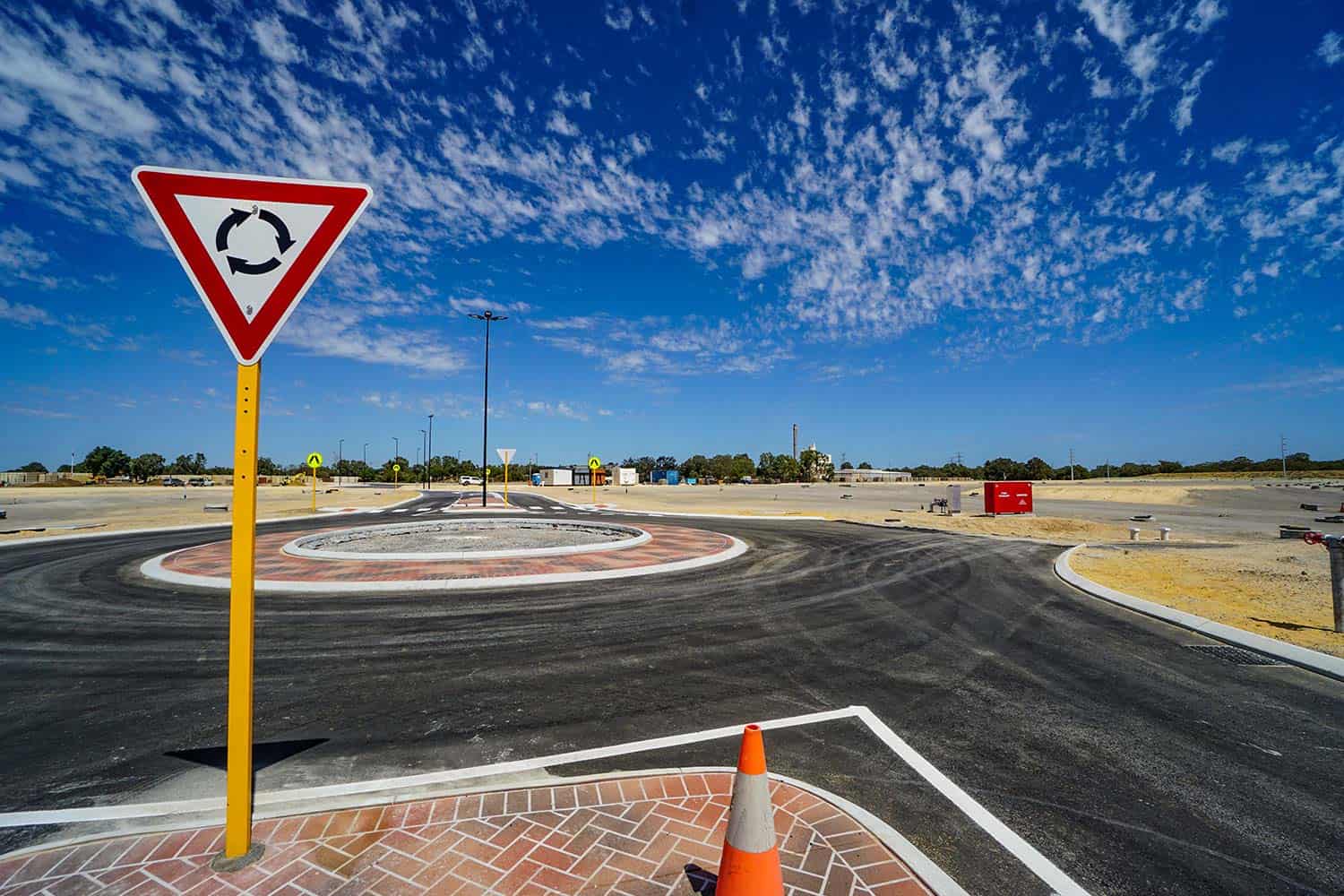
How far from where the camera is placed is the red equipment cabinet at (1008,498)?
30109 mm

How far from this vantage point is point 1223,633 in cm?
721

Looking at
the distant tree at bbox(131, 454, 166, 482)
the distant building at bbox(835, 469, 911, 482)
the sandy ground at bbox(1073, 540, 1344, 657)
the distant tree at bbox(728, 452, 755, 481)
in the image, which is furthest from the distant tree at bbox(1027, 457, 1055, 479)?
the distant tree at bbox(131, 454, 166, 482)

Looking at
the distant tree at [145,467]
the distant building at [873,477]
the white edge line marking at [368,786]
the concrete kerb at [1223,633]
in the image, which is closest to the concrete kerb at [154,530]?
the white edge line marking at [368,786]

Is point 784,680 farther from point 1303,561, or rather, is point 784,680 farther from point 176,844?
point 1303,561

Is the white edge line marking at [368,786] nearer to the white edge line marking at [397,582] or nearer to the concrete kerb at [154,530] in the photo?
the white edge line marking at [397,582]

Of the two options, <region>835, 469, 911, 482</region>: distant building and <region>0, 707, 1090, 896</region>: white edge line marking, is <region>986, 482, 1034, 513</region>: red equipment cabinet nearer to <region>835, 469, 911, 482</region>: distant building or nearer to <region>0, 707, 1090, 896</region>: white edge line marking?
<region>0, 707, 1090, 896</region>: white edge line marking

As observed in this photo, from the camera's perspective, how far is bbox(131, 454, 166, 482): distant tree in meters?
94.3

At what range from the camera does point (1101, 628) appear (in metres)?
7.61

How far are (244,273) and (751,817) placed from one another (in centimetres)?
345

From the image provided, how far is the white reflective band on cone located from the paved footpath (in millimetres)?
382

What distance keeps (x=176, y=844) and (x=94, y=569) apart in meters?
12.6

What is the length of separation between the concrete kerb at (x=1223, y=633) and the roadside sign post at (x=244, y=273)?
9.42 meters

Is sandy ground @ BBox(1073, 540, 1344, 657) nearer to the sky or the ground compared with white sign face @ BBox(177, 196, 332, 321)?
nearer to the ground

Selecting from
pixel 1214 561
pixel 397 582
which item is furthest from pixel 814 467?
pixel 397 582
